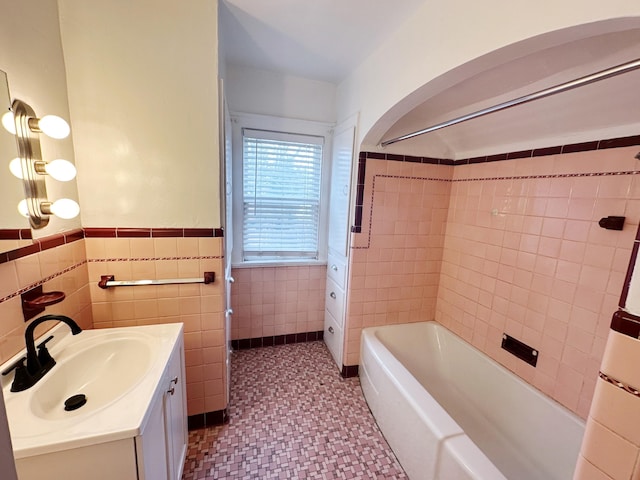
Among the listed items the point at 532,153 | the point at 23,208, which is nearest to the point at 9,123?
the point at 23,208

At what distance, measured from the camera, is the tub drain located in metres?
0.96

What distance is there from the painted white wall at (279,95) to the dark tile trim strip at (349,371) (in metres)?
2.16

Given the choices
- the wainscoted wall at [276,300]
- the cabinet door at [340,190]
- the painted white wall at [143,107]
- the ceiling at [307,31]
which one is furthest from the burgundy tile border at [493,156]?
the painted white wall at [143,107]

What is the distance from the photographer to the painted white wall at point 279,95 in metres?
2.14

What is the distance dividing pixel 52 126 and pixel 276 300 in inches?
75.4

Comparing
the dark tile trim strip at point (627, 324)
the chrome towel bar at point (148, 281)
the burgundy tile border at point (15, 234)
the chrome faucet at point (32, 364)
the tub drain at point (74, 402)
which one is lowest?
the tub drain at point (74, 402)

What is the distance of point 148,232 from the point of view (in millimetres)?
1412

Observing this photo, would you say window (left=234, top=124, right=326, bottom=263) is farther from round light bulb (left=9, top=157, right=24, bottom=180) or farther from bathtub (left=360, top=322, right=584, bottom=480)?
round light bulb (left=9, top=157, right=24, bottom=180)

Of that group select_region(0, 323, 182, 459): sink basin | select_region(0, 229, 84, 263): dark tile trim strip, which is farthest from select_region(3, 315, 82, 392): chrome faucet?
select_region(0, 229, 84, 263): dark tile trim strip

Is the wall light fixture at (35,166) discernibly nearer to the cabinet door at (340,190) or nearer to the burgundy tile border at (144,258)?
the burgundy tile border at (144,258)

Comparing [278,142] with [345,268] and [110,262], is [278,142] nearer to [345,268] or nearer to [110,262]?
[345,268]

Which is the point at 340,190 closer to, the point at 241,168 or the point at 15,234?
the point at 241,168

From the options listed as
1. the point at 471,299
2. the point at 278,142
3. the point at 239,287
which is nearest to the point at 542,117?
the point at 471,299

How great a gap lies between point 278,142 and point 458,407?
8.18ft
